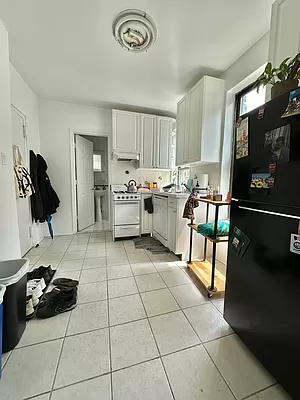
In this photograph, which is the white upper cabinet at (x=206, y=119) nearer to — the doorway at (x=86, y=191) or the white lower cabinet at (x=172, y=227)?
the white lower cabinet at (x=172, y=227)

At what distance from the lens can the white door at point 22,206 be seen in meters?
2.48

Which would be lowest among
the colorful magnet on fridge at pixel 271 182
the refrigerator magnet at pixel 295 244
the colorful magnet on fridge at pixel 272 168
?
the refrigerator magnet at pixel 295 244

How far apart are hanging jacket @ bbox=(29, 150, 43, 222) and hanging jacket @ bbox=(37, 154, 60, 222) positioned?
0.12 meters

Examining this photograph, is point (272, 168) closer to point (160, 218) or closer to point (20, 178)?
point (160, 218)

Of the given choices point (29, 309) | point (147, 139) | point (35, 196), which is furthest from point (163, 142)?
point (29, 309)

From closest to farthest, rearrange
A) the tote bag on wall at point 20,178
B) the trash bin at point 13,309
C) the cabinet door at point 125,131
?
the trash bin at point 13,309, the tote bag on wall at point 20,178, the cabinet door at point 125,131

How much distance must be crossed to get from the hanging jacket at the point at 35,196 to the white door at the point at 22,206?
84 millimetres

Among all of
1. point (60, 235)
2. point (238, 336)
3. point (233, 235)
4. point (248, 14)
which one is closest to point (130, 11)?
point (248, 14)

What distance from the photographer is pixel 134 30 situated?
5.61 ft

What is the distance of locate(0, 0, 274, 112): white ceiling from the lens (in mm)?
1512

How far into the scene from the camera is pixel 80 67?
2318mm

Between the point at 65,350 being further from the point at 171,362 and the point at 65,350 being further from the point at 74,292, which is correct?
the point at 171,362

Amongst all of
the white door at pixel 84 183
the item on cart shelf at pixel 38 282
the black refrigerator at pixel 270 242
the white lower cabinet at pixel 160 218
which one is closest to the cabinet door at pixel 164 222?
the white lower cabinet at pixel 160 218

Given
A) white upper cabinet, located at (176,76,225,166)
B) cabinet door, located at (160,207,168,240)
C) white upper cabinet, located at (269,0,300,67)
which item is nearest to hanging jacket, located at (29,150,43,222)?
cabinet door, located at (160,207,168,240)
